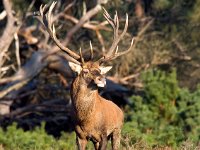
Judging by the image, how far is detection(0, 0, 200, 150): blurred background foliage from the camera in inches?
790

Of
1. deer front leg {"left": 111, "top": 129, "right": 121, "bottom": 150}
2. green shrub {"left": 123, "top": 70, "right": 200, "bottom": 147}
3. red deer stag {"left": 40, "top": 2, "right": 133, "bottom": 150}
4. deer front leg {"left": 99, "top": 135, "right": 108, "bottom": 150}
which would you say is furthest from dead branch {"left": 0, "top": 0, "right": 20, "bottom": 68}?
deer front leg {"left": 99, "top": 135, "right": 108, "bottom": 150}

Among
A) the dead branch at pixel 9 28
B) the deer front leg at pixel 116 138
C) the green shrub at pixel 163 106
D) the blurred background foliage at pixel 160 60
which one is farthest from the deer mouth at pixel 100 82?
the dead branch at pixel 9 28

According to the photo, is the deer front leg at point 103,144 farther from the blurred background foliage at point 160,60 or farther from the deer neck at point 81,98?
the blurred background foliage at point 160,60

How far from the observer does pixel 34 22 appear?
2823 centimetres

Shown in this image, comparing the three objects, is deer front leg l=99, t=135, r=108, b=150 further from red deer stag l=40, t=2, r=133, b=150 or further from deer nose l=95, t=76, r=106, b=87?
deer nose l=95, t=76, r=106, b=87

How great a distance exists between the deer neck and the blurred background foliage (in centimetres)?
704

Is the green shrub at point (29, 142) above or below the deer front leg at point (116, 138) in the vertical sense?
below

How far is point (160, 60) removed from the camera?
27.4 meters

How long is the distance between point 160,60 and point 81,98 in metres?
16.4

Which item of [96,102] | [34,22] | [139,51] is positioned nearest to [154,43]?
[139,51]

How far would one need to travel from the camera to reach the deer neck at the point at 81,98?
11211 mm

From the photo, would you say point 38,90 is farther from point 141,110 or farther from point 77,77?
point 77,77

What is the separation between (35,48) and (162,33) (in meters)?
6.98

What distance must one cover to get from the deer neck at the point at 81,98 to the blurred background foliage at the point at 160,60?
7035 millimetres
